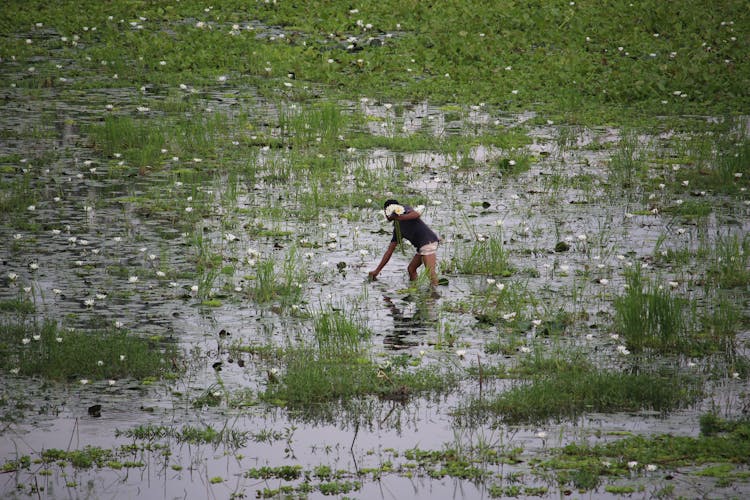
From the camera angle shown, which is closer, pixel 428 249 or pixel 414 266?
pixel 428 249

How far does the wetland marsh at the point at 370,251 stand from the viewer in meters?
8.49

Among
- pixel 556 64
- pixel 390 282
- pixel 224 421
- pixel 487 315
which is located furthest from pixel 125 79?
pixel 224 421

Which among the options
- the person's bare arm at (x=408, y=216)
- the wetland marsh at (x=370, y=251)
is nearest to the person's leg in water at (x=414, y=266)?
the wetland marsh at (x=370, y=251)

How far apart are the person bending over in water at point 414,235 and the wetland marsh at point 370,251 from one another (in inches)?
14.4

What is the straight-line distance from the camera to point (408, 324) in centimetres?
1136

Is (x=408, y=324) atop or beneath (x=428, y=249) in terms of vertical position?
beneath

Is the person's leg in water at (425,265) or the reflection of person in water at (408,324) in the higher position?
the person's leg in water at (425,265)

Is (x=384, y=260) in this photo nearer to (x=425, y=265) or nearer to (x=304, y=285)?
(x=425, y=265)

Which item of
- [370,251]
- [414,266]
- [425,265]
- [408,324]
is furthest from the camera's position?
[370,251]

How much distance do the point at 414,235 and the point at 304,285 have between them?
4.56 feet

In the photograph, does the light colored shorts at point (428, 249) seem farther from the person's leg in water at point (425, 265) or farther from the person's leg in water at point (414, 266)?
the person's leg in water at point (414, 266)

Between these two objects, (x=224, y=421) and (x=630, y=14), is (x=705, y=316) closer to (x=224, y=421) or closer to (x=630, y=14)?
(x=224, y=421)

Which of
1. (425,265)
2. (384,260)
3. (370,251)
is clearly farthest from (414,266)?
(370,251)

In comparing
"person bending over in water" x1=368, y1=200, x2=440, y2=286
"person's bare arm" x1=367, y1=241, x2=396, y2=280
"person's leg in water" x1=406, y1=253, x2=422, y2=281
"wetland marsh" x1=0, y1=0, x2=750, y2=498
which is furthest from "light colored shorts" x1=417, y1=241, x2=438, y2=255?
"wetland marsh" x1=0, y1=0, x2=750, y2=498
